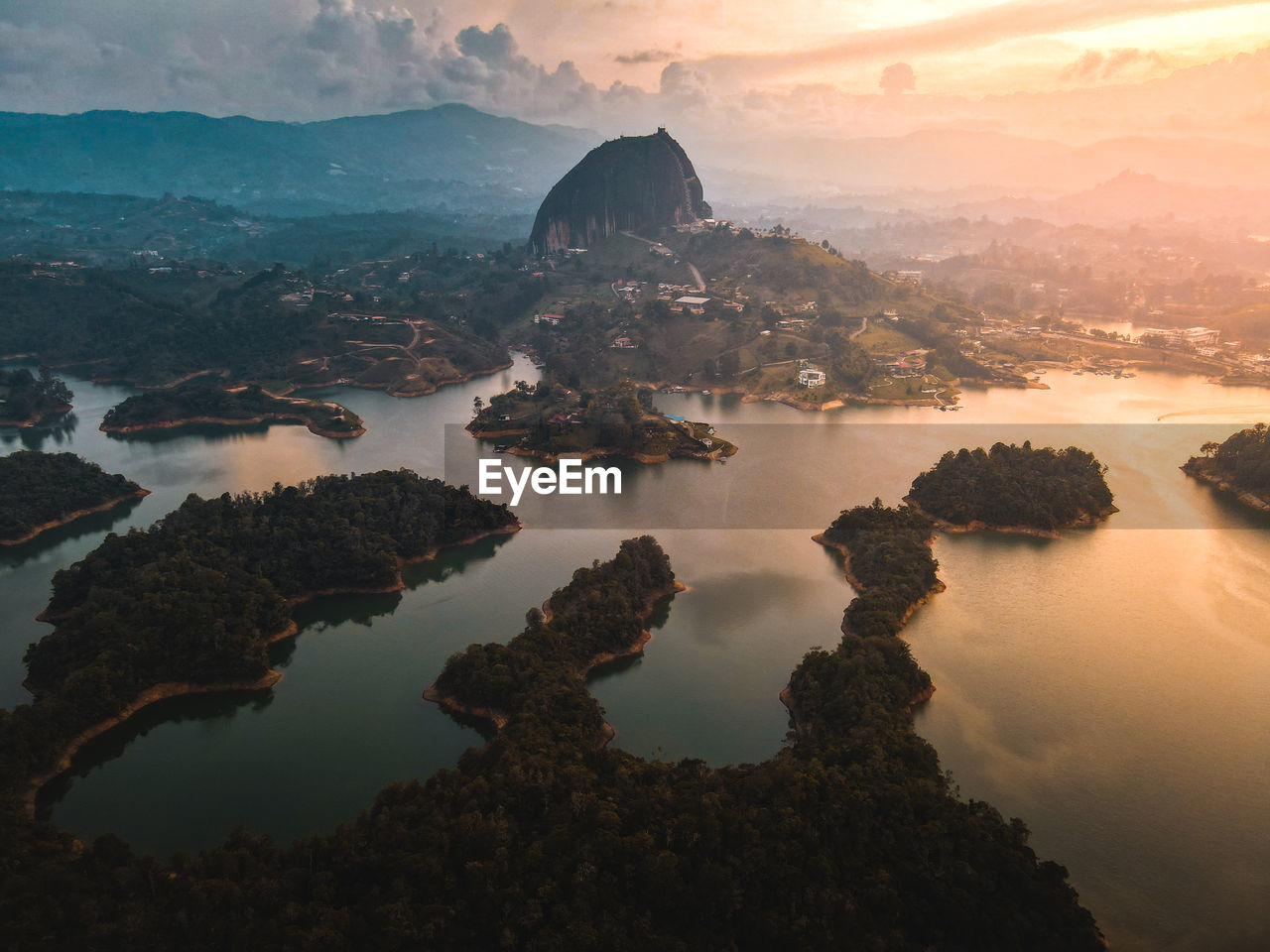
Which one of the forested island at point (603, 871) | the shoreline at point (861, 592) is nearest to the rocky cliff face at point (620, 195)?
the shoreline at point (861, 592)

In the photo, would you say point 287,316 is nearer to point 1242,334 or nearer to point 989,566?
point 989,566

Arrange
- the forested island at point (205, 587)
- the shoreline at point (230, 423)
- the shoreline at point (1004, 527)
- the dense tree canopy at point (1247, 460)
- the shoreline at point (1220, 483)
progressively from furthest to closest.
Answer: the shoreline at point (230, 423)
the dense tree canopy at point (1247, 460)
the shoreline at point (1220, 483)
the shoreline at point (1004, 527)
the forested island at point (205, 587)

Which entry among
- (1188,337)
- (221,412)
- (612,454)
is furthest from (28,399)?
(1188,337)

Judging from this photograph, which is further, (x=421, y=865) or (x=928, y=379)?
(x=928, y=379)

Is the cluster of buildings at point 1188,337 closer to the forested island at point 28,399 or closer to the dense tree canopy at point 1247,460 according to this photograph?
the dense tree canopy at point 1247,460

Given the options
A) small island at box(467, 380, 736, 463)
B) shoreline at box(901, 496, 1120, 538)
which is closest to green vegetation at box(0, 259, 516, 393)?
small island at box(467, 380, 736, 463)

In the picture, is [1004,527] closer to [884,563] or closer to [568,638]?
[884,563]

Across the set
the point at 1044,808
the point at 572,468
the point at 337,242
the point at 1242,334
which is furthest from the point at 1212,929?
the point at 337,242
